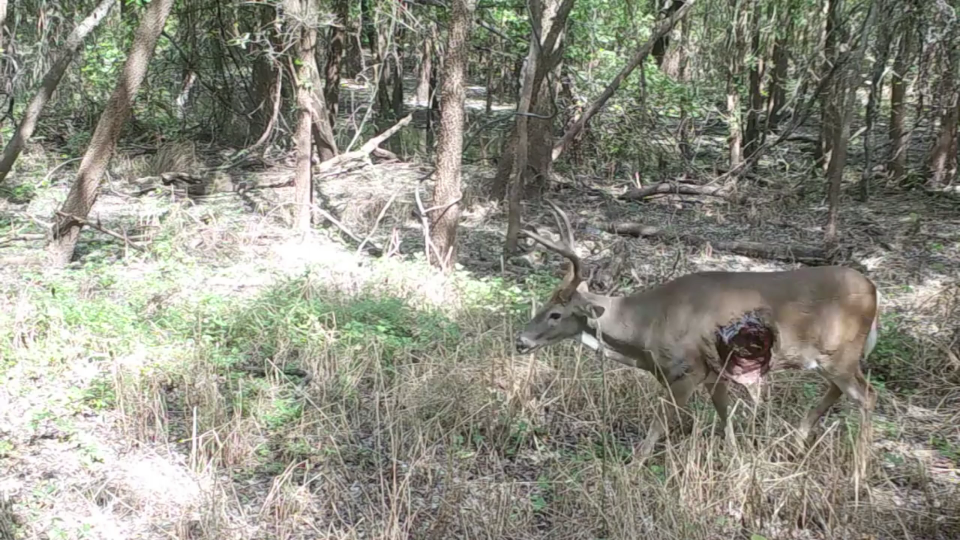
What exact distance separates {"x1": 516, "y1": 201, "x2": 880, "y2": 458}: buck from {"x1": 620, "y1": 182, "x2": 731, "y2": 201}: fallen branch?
7922 millimetres

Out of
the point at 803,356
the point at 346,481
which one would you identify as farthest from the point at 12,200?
the point at 803,356

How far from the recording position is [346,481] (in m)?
5.33

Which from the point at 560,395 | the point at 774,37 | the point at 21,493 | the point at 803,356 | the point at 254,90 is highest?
the point at 774,37

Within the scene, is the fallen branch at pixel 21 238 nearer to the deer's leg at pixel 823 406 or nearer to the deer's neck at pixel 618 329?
the deer's neck at pixel 618 329

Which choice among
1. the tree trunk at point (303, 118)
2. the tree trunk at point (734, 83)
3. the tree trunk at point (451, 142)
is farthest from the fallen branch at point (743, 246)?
the tree trunk at point (303, 118)

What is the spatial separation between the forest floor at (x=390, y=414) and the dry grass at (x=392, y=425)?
0.02 meters

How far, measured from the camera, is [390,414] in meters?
5.66

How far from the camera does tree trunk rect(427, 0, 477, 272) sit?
30.9 ft

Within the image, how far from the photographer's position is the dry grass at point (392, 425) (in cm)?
479

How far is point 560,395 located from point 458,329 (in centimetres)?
149

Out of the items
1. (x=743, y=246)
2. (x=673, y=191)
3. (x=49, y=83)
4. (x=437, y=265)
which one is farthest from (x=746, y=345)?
(x=49, y=83)

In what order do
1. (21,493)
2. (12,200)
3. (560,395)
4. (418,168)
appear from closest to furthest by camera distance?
1. (21,493)
2. (560,395)
3. (12,200)
4. (418,168)

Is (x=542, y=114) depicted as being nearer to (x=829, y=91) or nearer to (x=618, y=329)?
(x=829, y=91)

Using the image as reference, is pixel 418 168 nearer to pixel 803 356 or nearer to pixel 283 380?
pixel 283 380
